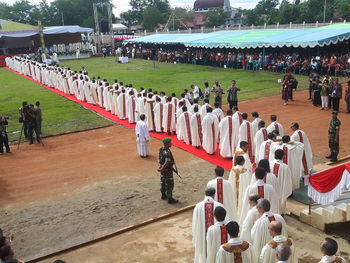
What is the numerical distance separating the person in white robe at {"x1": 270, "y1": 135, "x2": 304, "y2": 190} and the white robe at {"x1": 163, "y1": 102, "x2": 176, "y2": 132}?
6.51 meters

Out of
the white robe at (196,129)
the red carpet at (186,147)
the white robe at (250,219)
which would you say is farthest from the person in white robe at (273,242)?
the white robe at (196,129)

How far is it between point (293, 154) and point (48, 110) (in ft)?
49.6

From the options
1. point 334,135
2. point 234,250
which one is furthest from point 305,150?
point 234,250

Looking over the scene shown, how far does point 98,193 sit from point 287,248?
6.49 meters

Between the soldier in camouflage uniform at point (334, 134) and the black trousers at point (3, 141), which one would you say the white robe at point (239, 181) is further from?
the black trousers at point (3, 141)

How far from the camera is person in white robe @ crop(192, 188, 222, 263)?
6.03m

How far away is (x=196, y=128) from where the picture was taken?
42.5ft

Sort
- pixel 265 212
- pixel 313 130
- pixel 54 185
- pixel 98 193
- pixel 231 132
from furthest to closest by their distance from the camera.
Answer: pixel 313 130
pixel 231 132
pixel 54 185
pixel 98 193
pixel 265 212

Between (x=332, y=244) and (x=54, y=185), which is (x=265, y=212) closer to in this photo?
(x=332, y=244)

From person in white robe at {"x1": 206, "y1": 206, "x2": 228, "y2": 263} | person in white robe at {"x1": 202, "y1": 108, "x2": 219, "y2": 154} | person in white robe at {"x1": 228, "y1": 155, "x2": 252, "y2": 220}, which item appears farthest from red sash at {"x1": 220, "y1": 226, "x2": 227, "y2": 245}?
person in white robe at {"x1": 202, "y1": 108, "x2": 219, "y2": 154}

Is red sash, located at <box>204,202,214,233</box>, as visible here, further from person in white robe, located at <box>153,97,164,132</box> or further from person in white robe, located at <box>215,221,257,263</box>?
person in white robe, located at <box>153,97,164,132</box>

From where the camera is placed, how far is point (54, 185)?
34.9ft

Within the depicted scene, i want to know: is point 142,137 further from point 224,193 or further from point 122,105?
point 122,105

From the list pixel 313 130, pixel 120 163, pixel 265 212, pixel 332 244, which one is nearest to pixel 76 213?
pixel 120 163
